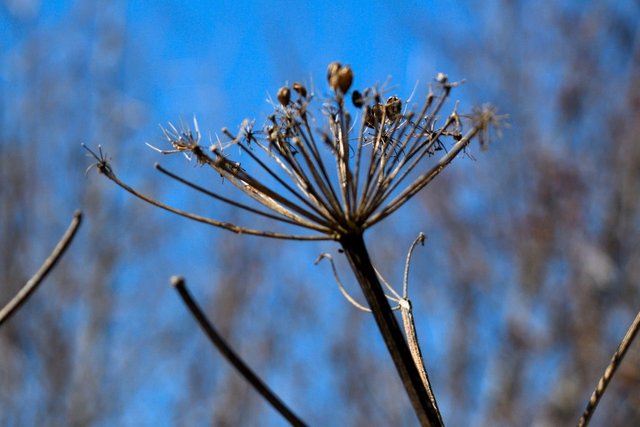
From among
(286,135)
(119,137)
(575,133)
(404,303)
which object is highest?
(575,133)

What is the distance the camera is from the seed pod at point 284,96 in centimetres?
135

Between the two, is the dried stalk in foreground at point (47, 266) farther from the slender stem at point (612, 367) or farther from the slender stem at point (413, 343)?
the slender stem at point (612, 367)

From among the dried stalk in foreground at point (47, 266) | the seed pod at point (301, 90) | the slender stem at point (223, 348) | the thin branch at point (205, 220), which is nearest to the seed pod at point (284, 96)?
the seed pod at point (301, 90)

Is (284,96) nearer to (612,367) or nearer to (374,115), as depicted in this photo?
(374,115)

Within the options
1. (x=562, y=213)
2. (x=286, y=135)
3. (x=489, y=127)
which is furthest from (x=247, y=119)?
(x=562, y=213)

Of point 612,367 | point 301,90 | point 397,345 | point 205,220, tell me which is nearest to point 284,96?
point 301,90

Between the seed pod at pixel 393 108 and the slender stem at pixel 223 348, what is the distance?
762 mm

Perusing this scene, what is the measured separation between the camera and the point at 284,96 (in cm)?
136

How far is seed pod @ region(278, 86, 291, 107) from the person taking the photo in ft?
4.43

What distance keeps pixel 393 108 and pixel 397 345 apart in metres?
0.56

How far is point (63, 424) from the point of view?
10.8 meters

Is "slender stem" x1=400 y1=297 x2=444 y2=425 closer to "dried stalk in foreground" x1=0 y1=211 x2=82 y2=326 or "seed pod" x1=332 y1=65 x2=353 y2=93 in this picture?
"seed pod" x1=332 y1=65 x2=353 y2=93

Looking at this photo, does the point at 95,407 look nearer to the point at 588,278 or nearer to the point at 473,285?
the point at 473,285

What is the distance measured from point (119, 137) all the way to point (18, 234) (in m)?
2.45
